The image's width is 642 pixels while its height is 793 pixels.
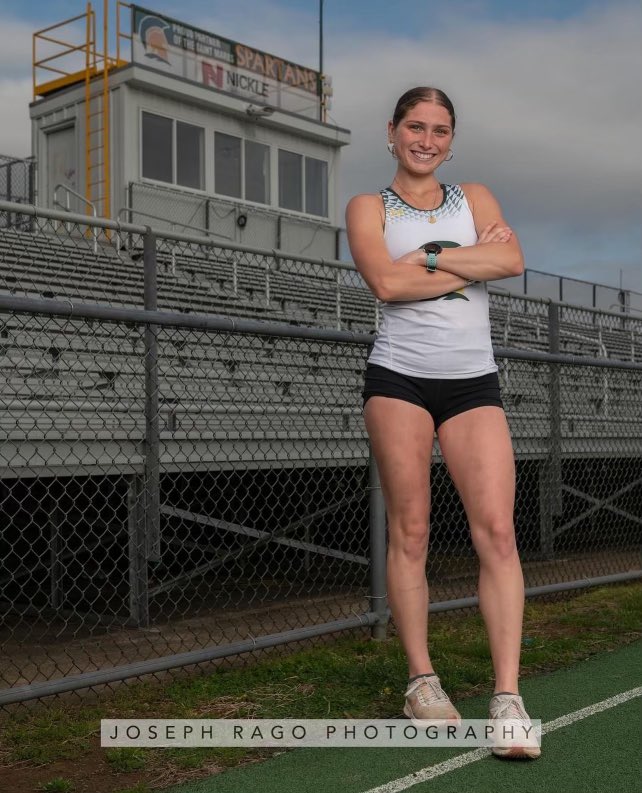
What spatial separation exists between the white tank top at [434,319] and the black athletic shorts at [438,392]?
0.02 metres

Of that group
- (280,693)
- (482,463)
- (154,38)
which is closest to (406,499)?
(482,463)

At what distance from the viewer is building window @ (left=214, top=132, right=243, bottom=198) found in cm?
1842

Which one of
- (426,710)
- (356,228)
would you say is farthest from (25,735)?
(356,228)

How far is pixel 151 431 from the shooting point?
621 centimetres

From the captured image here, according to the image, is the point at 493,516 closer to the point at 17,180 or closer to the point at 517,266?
the point at 517,266

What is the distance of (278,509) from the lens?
10.0 m

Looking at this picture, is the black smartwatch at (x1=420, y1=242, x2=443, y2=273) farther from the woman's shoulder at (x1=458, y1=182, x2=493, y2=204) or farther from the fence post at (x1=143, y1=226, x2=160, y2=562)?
the fence post at (x1=143, y1=226, x2=160, y2=562)

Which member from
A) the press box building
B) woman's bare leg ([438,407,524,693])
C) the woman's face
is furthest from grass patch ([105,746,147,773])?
the press box building

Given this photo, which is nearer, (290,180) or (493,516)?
(493,516)

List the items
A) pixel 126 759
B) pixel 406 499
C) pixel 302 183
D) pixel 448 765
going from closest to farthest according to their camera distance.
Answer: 1. pixel 448 765
2. pixel 406 499
3. pixel 126 759
4. pixel 302 183

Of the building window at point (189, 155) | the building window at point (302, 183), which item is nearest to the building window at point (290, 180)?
the building window at point (302, 183)

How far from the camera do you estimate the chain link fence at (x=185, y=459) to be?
5508mm

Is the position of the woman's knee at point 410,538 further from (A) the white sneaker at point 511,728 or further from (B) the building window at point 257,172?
(B) the building window at point 257,172

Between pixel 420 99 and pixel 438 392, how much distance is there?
3.13 feet
